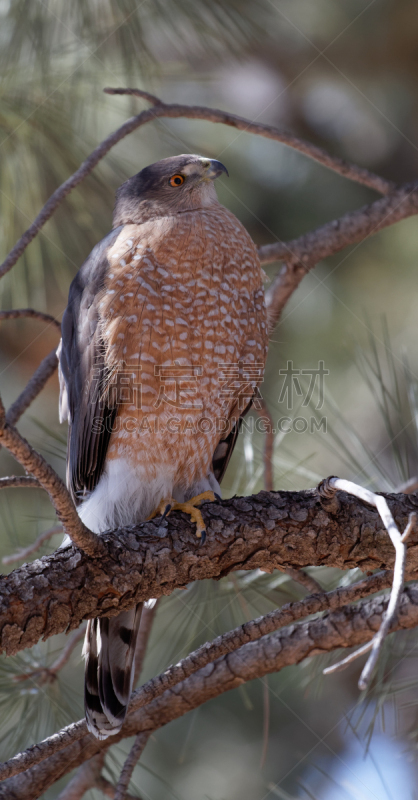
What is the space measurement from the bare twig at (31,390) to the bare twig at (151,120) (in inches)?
22.6

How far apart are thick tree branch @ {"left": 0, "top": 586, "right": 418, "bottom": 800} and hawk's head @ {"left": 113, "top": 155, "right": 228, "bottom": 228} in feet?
5.66

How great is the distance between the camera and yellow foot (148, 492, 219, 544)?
239 centimetres

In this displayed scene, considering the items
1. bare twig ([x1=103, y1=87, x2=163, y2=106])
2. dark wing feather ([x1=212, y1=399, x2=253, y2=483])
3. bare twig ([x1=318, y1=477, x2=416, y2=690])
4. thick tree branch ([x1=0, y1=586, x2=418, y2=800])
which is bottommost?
thick tree branch ([x1=0, y1=586, x2=418, y2=800])

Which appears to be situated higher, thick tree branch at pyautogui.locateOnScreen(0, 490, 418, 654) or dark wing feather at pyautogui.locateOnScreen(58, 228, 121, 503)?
dark wing feather at pyautogui.locateOnScreen(58, 228, 121, 503)

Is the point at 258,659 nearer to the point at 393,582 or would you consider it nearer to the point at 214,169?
the point at 393,582

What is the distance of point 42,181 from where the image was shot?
11.0 feet

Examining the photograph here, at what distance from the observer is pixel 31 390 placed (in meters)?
2.77

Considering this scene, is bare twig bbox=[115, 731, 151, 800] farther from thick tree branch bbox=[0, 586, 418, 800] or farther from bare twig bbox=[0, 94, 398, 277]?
bare twig bbox=[0, 94, 398, 277]

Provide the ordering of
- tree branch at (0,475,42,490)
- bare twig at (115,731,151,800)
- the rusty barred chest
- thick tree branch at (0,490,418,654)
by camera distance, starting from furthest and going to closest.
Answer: the rusty barred chest
bare twig at (115,731,151,800)
thick tree branch at (0,490,418,654)
tree branch at (0,475,42,490)

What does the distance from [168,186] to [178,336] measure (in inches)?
30.4

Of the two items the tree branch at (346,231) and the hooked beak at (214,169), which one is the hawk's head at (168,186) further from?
the tree branch at (346,231)

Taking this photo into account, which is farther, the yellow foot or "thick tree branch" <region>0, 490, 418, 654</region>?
the yellow foot

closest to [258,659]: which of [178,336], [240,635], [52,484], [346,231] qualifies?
[240,635]

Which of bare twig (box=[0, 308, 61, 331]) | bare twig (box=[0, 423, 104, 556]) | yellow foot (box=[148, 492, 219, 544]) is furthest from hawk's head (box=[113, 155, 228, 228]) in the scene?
bare twig (box=[0, 423, 104, 556])
